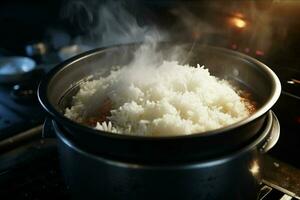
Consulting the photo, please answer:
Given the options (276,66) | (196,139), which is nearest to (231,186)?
(196,139)

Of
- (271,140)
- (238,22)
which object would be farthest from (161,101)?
(238,22)

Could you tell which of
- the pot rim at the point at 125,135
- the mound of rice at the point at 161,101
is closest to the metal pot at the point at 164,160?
the pot rim at the point at 125,135

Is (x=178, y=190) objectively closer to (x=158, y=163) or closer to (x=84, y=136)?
(x=158, y=163)

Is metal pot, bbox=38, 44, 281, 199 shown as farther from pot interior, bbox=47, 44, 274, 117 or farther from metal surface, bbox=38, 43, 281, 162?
pot interior, bbox=47, 44, 274, 117

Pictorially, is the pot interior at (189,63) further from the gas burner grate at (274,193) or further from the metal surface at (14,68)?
the metal surface at (14,68)

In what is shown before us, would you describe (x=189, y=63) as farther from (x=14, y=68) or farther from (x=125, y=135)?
(x=14, y=68)

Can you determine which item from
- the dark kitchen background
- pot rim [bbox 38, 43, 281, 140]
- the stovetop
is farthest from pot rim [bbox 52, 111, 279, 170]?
the stovetop
